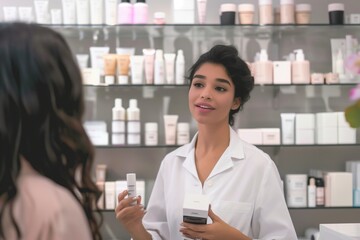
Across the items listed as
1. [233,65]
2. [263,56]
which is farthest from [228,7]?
[233,65]

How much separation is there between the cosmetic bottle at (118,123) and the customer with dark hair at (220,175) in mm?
1076

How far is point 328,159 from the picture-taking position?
10.9 ft

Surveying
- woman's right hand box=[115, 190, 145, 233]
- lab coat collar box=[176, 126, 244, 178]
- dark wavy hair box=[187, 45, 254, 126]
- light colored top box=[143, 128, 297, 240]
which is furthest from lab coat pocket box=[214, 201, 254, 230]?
dark wavy hair box=[187, 45, 254, 126]

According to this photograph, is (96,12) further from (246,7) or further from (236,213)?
(236,213)

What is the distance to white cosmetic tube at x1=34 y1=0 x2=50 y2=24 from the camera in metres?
3.12

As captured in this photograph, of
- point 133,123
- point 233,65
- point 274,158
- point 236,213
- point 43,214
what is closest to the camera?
point 43,214

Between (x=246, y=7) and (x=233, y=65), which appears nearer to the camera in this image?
(x=233, y=65)

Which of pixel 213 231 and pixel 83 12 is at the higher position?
pixel 83 12

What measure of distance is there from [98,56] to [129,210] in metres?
1.56

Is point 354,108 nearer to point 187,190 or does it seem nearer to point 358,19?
point 187,190

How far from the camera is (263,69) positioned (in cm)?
312

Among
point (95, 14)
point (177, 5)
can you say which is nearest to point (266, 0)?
point (177, 5)

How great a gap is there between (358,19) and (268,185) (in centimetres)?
165

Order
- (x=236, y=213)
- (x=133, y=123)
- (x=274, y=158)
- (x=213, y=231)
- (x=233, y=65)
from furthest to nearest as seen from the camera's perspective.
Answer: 1. (x=274, y=158)
2. (x=133, y=123)
3. (x=233, y=65)
4. (x=236, y=213)
5. (x=213, y=231)
